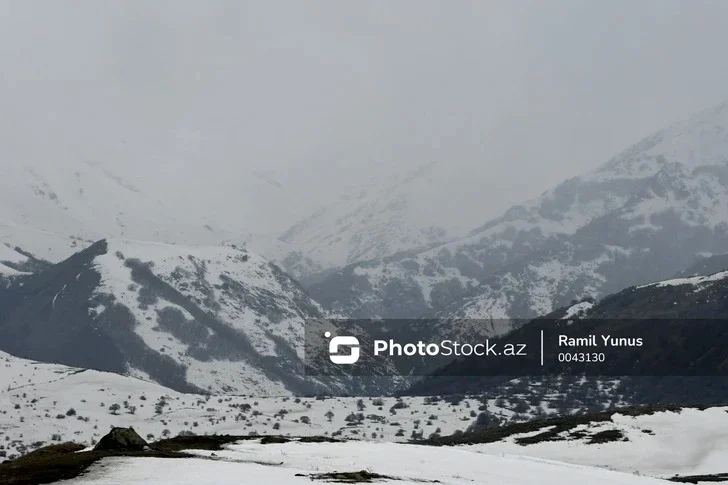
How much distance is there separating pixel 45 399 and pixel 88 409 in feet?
39.1

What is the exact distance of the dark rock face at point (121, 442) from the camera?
65.8 m

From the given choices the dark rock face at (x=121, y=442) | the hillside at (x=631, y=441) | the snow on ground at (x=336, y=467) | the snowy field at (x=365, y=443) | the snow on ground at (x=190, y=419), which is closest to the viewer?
the snow on ground at (x=336, y=467)

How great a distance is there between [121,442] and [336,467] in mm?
15378

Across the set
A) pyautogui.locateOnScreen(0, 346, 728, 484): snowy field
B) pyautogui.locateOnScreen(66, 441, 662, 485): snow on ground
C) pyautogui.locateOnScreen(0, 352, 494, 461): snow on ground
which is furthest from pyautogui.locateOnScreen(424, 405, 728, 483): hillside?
pyautogui.locateOnScreen(0, 352, 494, 461): snow on ground

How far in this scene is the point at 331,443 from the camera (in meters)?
78.7

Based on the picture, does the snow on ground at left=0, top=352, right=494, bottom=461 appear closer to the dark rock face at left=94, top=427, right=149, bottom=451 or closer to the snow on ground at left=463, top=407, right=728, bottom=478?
the snow on ground at left=463, top=407, right=728, bottom=478

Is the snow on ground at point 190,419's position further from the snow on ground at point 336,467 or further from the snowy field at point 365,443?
the snow on ground at point 336,467

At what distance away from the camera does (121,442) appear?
66.4m

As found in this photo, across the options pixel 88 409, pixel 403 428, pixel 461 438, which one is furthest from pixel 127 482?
pixel 88 409

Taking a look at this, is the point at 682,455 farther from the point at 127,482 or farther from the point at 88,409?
the point at 88,409

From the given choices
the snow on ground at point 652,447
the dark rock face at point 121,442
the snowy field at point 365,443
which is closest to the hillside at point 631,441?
the snow on ground at point 652,447

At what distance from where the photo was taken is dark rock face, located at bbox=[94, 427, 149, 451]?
65750 millimetres

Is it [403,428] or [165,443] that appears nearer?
[165,443]

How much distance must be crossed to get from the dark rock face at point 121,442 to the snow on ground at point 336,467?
4.90 metres
